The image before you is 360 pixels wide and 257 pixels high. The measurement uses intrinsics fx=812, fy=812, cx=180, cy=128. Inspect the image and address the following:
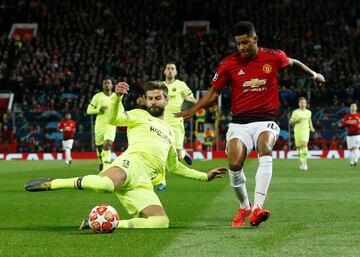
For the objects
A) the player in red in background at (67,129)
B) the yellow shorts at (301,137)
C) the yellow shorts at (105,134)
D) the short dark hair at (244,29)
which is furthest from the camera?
the player in red in background at (67,129)

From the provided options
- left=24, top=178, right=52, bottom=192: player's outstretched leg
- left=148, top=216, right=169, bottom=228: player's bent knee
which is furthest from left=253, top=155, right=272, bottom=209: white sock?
left=24, top=178, right=52, bottom=192: player's outstretched leg

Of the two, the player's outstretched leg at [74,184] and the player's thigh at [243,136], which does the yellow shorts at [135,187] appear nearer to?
the player's outstretched leg at [74,184]

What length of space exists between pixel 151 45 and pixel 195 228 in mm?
36484

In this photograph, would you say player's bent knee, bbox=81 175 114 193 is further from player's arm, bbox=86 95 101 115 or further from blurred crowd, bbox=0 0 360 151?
blurred crowd, bbox=0 0 360 151

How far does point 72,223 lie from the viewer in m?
9.42

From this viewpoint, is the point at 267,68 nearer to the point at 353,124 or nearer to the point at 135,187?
the point at 135,187

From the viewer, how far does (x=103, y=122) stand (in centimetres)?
2134

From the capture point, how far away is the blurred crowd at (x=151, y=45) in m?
37.3

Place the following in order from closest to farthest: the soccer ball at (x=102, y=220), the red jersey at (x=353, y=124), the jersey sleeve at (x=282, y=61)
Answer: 1. the soccer ball at (x=102, y=220)
2. the jersey sleeve at (x=282, y=61)
3. the red jersey at (x=353, y=124)

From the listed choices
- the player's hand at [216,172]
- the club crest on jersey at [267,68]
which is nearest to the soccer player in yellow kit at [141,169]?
the player's hand at [216,172]

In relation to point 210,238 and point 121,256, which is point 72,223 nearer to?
point 210,238

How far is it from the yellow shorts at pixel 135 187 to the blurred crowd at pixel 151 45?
25.7 meters

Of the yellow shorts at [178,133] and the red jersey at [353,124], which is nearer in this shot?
the yellow shorts at [178,133]

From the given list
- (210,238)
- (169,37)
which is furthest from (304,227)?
(169,37)
